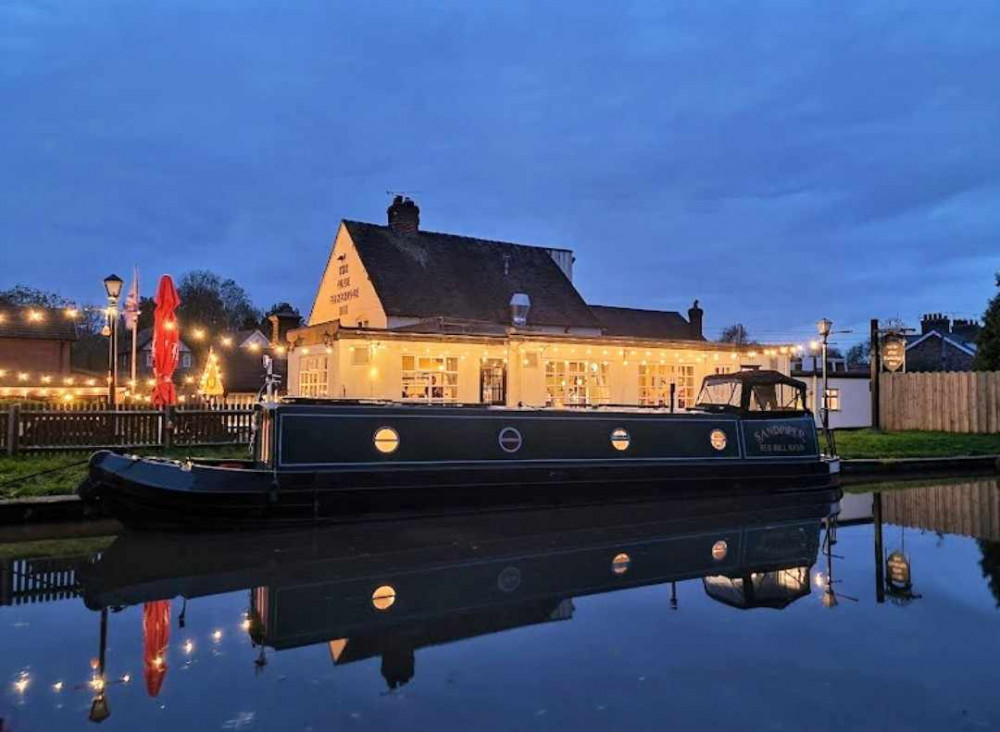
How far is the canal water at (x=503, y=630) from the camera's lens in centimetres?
500

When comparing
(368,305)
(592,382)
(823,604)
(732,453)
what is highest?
(368,305)

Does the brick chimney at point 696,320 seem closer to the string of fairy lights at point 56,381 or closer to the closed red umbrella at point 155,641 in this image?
the string of fairy lights at point 56,381

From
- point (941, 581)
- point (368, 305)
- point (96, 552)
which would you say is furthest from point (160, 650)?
point (368, 305)

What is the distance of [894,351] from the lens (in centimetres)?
2725

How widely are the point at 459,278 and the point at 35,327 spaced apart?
73.5 ft

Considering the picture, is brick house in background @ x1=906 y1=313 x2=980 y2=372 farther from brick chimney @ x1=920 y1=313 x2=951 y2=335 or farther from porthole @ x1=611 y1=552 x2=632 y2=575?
porthole @ x1=611 y1=552 x2=632 y2=575

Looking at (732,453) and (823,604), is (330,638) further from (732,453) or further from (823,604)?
(732,453)

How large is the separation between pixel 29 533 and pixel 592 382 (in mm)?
12887

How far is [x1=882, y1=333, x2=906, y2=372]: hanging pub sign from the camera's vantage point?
1072 inches

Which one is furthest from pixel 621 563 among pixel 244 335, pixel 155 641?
pixel 244 335

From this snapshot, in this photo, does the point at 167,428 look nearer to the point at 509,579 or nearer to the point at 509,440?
the point at 509,440

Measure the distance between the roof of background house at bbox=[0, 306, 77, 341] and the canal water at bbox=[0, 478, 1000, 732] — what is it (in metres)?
31.2

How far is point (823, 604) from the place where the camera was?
Result: 7.58 meters

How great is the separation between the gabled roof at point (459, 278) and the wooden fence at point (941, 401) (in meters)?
10.5
